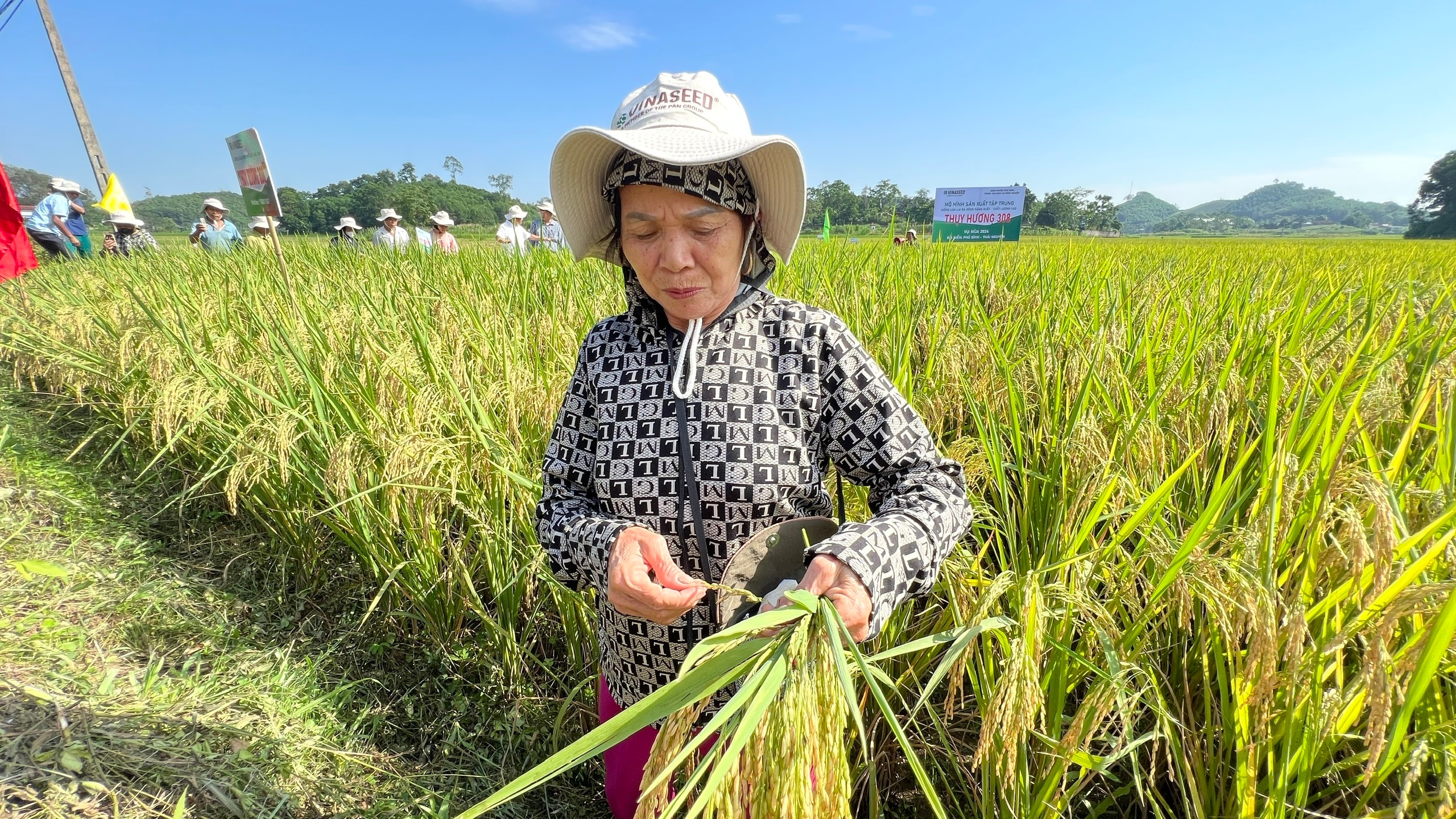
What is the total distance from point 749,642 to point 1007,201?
7.97m

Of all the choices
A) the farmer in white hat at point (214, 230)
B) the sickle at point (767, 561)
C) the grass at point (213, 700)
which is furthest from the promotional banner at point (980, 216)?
the farmer in white hat at point (214, 230)

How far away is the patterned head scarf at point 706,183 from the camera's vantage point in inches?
37.1

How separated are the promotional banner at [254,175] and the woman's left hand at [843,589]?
16.3ft

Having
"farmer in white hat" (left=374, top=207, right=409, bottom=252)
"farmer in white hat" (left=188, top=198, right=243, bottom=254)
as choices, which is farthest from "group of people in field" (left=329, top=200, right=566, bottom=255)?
"farmer in white hat" (left=188, top=198, right=243, bottom=254)

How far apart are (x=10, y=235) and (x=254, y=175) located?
10.2ft

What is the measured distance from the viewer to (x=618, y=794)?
49.8 inches

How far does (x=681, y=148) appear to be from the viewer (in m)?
0.93

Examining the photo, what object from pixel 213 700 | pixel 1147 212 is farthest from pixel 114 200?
pixel 1147 212

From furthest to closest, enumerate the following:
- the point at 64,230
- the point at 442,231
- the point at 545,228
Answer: the point at 545,228
the point at 442,231
the point at 64,230

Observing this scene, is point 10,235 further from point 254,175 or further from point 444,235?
point 444,235

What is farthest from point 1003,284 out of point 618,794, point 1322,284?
point 618,794

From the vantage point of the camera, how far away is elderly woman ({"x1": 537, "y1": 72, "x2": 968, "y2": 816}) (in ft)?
3.13

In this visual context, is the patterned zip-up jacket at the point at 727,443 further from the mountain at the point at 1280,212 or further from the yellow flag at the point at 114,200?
the mountain at the point at 1280,212

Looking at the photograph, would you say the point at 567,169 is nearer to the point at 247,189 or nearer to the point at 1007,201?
the point at 247,189
